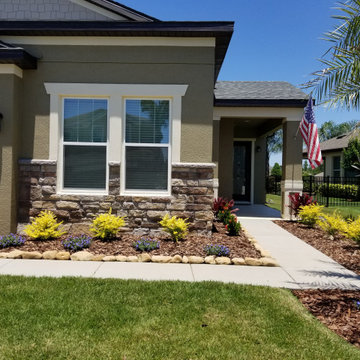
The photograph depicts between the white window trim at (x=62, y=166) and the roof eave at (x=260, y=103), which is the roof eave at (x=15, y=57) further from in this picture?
the roof eave at (x=260, y=103)

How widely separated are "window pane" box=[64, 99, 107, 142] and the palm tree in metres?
4.37

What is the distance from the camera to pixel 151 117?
22.6ft

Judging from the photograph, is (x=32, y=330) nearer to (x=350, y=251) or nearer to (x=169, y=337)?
(x=169, y=337)

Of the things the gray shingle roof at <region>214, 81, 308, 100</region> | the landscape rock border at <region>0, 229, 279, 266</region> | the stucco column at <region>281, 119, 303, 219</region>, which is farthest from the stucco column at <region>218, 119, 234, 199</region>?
the landscape rock border at <region>0, 229, 279, 266</region>

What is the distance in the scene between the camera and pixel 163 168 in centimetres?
689

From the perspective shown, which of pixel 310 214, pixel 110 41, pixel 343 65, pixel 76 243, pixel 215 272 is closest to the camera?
pixel 343 65

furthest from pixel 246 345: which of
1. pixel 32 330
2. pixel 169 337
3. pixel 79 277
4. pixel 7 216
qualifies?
pixel 7 216

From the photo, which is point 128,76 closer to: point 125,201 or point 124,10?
point 124,10

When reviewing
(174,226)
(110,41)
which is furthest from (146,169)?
(110,41)

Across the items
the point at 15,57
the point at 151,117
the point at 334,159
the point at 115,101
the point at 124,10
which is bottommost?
the point at 151,117

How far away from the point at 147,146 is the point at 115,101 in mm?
1190

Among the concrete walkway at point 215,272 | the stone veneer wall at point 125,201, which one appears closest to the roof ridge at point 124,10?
the stone veneer wall at point 125,201

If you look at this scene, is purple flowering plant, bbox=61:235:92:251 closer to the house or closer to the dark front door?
the house

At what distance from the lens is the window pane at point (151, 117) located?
687 cm
